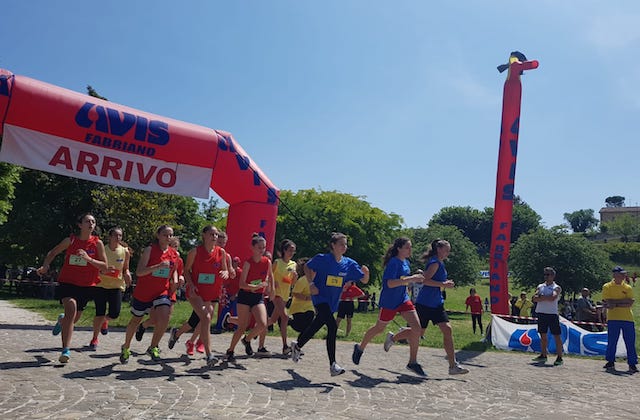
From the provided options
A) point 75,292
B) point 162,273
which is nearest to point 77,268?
point 75,292

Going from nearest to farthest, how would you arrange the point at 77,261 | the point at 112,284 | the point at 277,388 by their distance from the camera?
the point at 277,388
the point at 77,261
the point at 112,284

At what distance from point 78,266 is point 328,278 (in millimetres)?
3355

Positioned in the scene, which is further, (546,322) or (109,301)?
(546,322)

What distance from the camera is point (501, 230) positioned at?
13828 millimetres

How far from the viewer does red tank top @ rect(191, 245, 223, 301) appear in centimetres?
707

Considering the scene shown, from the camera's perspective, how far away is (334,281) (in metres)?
7.18

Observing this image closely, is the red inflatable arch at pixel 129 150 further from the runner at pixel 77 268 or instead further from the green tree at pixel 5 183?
the green tree at pixel 5 183

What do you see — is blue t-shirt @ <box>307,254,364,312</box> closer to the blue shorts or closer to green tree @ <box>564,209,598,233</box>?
the blue shorts

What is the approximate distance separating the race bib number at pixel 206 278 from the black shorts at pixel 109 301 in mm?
1815

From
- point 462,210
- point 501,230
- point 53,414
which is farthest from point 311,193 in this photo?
point 462,210

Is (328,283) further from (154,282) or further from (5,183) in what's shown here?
(5,183)

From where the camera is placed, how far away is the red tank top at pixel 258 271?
25.1 feet

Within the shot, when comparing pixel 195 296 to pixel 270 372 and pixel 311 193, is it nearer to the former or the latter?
pixel 270 372

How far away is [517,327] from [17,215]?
92.6ft
